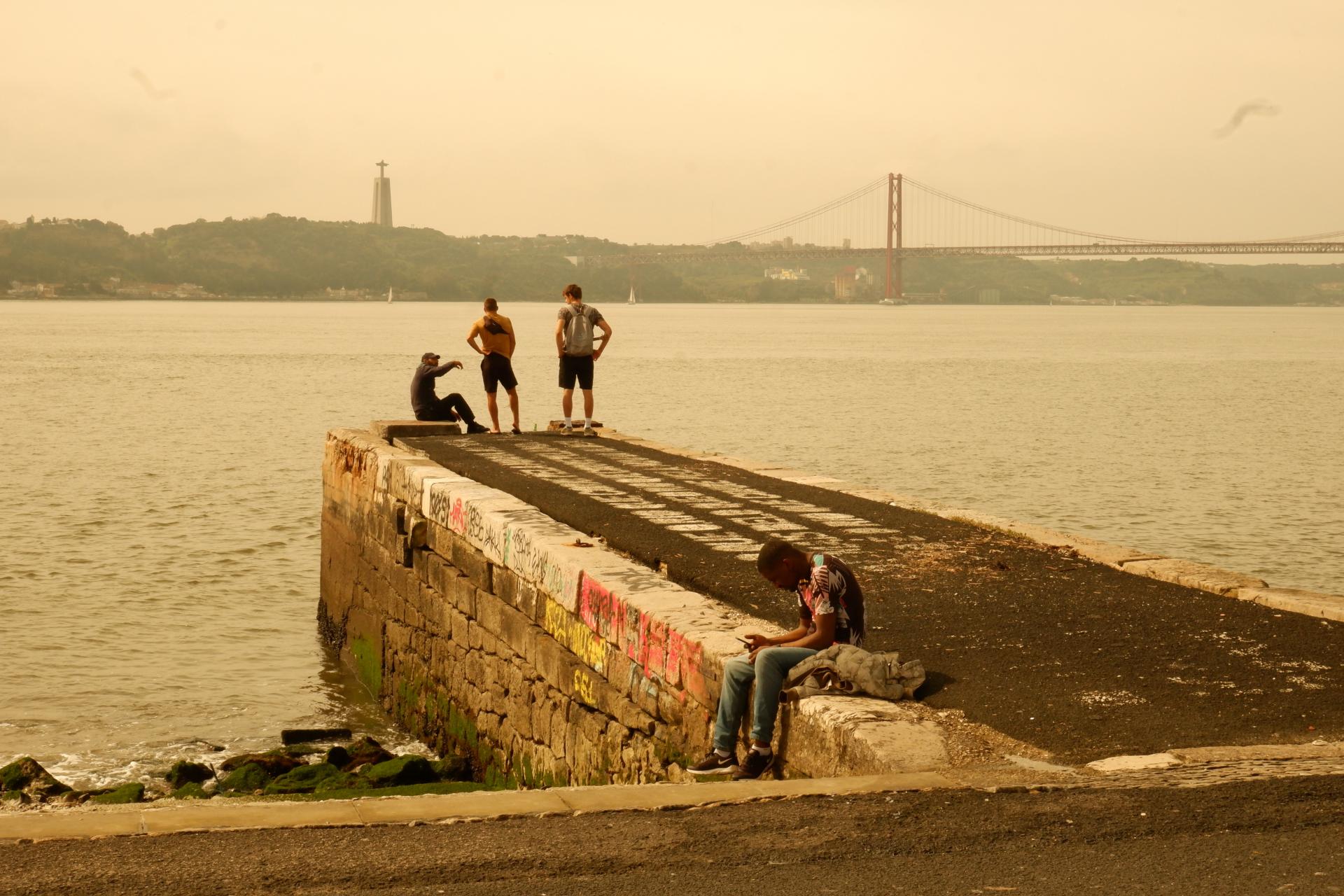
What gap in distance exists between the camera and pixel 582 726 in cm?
688

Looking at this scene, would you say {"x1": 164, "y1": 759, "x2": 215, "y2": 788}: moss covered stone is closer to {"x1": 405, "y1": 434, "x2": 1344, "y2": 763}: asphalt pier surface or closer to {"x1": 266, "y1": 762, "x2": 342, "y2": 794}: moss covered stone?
{"x1": 266, "y1": 762, "x2": 342, "y2": 794}: moss covered stone

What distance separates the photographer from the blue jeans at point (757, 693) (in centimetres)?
503

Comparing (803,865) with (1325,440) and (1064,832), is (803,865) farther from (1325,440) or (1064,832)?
(1325,440)

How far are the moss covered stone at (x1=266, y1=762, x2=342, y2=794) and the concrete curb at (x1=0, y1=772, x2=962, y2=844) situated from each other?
3.74 m

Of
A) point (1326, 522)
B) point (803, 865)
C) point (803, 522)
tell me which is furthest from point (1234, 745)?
point (1326, 522)

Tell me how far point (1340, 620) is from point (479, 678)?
4.67m

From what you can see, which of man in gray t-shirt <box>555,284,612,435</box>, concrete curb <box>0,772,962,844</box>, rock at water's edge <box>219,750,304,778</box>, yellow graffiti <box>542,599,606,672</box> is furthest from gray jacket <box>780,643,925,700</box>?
man in gray t-shirt <box>555,284,612,435</box>

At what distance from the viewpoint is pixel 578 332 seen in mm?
13320

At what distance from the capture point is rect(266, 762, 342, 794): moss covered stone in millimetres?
7930

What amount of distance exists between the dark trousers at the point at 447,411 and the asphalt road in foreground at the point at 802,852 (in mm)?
10796

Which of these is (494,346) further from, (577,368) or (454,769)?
(454,769)

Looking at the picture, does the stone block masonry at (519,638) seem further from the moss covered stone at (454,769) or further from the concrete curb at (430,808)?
the concrete curb at (430,808)

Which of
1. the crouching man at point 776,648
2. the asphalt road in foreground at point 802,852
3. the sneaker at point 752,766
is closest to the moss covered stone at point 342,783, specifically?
the crouching man at point 776,648

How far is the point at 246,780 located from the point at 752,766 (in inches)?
170
